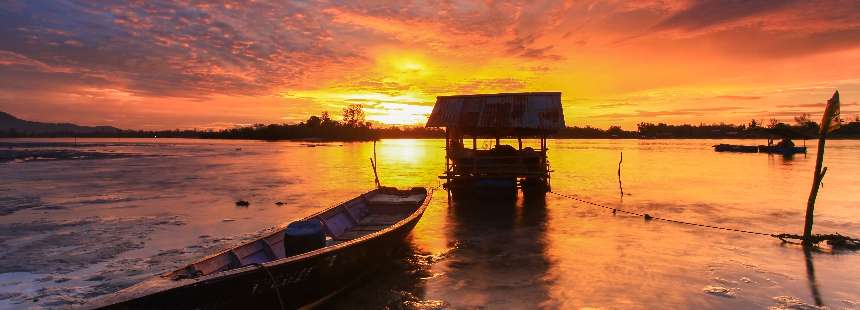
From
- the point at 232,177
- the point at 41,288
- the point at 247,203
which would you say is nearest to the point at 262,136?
the point at 232,177

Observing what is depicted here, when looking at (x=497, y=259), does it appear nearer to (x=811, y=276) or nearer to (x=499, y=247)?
(x=499, y=247)

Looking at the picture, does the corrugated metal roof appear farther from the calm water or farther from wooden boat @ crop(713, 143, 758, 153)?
wooden boat @ crop(713, 143, 758, 153)

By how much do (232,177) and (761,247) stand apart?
110ft

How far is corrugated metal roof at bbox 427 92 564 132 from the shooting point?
71.5 ft

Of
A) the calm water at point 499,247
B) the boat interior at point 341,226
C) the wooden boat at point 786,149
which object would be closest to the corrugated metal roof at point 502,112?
the calm water at point 499,247

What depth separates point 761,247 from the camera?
1363 cm

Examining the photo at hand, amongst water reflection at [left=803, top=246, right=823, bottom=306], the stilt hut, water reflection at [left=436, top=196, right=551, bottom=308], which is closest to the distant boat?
the stilt hut

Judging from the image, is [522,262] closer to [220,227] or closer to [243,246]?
[243,246]

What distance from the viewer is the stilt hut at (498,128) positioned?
22047mm

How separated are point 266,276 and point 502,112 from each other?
57.4 ft

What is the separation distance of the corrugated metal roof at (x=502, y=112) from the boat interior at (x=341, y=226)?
6218 mm

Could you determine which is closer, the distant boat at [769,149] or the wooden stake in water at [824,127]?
the wooden stake in water at [824,127]

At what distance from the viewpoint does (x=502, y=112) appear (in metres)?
22.5

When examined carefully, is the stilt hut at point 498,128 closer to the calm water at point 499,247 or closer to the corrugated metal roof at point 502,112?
the corrugated metal roof at point 502,112
